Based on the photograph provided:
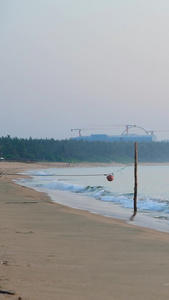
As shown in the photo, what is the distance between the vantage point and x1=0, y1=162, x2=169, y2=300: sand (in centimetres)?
618

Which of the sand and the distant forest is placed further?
the distant forest

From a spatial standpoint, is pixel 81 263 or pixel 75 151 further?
pixel 75 151

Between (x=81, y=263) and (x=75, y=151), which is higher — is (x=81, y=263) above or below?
below

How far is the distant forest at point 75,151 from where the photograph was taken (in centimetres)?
8919

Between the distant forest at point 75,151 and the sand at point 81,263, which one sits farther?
the distant forest at point 75,151

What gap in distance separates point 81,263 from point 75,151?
3733 inches

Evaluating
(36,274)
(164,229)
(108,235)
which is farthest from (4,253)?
(164,229)

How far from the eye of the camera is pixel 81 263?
802 centimetres

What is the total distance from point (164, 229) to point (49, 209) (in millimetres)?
5487

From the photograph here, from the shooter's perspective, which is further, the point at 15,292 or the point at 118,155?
the point at 118,155

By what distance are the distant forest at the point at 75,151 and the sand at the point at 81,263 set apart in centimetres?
7099

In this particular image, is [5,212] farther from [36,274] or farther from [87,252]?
[36,274]

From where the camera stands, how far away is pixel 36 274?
22.8 ft

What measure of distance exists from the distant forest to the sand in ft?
233
